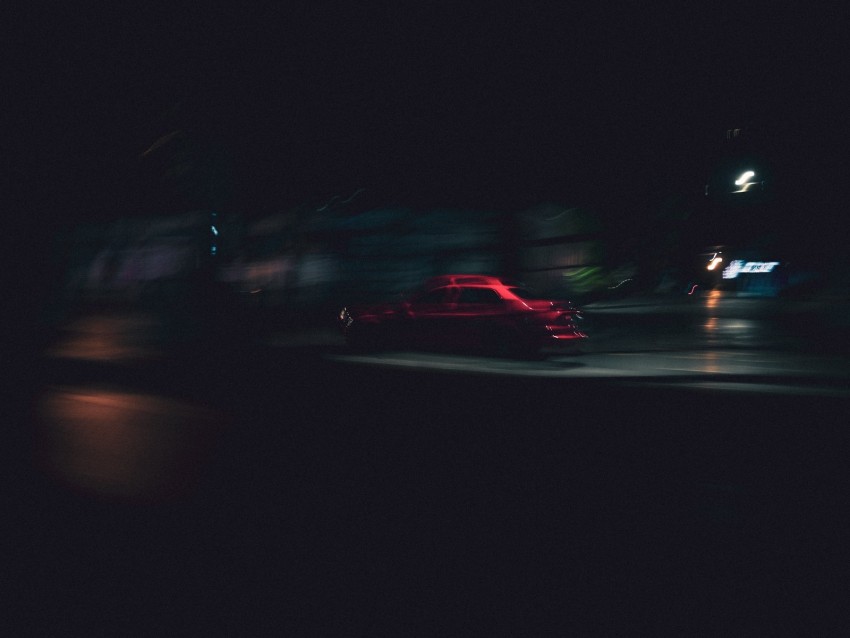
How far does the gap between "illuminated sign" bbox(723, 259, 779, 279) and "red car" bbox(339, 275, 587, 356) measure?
119 feet

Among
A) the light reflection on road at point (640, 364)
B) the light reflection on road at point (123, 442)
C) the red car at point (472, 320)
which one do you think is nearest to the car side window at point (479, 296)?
the red car at point (472, 320)

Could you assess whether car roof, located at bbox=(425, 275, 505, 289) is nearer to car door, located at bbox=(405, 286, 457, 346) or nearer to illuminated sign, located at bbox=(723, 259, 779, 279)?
car door, located at bbox=(405, 286, 457, 346)

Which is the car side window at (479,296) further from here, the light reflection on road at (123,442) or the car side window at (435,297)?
the light reflection on road at (123,442)

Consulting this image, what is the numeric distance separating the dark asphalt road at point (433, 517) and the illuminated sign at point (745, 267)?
1572 inches

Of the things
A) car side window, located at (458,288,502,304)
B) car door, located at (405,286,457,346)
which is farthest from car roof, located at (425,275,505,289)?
car door, located at (405,286,457,346)

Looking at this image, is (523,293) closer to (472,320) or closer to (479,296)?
(479,296)

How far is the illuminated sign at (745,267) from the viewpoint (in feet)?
149

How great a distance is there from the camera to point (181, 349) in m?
15.9

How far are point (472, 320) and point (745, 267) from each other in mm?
39173

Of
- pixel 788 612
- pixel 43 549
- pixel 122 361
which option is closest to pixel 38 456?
pixel 43 549

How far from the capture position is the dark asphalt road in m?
3.49

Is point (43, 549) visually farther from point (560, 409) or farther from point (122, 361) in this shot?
point (122, 361)

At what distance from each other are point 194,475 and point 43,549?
158 cm

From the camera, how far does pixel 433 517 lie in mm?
4809
